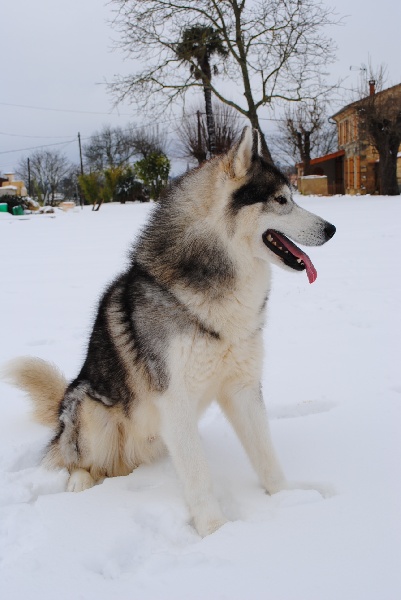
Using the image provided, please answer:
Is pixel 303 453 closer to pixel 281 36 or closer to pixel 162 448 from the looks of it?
pixel 162 448

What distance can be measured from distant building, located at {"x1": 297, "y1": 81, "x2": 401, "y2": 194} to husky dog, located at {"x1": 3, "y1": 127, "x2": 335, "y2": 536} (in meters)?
23.1

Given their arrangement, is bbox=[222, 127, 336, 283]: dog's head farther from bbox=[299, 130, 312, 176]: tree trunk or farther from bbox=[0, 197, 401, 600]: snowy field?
bbox=[299, 130, 312, 176]: tree trunk

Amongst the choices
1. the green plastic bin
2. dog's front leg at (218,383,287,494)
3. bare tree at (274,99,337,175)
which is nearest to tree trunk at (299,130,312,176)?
bare tree at (274,99,337,175)

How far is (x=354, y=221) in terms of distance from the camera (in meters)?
12.1

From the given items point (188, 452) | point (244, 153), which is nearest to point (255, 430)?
point (188, 452)

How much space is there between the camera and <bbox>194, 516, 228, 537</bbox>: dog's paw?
2139 mm

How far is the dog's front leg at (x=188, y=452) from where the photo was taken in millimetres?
2234

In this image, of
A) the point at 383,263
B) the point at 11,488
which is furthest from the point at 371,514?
the point at 383,263

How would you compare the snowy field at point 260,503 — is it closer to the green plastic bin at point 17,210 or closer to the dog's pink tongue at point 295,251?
the dog's pink tongue at point 295,251

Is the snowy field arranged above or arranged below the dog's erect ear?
below

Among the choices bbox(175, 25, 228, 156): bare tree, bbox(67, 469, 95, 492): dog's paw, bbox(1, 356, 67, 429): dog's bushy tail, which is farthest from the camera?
bbox(175, 25, 228, 156): bare tree

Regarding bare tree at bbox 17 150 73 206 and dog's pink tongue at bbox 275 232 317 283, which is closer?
dog's pink tongue at bbox 275 232 317 283

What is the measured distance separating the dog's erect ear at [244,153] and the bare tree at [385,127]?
2151cm

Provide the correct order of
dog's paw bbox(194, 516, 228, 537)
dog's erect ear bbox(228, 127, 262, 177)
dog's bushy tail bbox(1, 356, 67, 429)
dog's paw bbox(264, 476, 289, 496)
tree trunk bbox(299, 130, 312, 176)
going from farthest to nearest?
tree trunk bbox(299, 130, 312, 176), dog's bushy tail bbox(1, 356, 67, 429), dog's paw bbox(264, 476, 289, 496), dog's erect ear bbox(228, 127, 262, 177), dog's paw bbox(194, 516, 228, 537)
